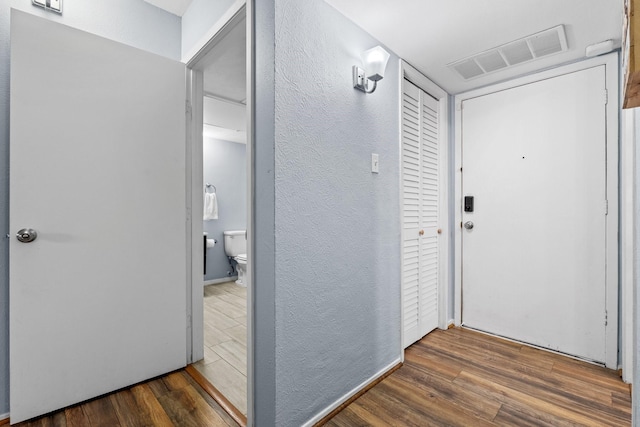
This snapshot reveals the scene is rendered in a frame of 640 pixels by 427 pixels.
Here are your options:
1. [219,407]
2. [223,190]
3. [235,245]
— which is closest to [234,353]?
[219,407]

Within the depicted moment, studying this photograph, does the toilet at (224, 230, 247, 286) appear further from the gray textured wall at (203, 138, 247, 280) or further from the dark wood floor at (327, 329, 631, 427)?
the dark wood floor at (327, 329, 631, 427)

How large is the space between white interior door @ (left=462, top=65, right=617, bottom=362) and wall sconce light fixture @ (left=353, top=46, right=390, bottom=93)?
1.33 metres

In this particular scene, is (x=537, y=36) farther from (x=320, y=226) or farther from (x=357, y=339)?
(x=357, y=339)

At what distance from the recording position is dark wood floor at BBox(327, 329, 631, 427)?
5.01 feet

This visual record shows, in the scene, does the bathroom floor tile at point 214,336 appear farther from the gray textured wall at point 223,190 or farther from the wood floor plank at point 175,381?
the gray textured wall at point 223,190

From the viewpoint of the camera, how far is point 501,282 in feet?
8.05

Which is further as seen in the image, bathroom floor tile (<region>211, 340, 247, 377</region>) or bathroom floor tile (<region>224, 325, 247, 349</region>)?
bathroom floor tile (<region>224, 325, 247, 349</region>)

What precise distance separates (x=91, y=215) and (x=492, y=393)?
7.99 ft

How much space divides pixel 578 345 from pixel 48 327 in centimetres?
323

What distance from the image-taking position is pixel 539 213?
227 centimetres

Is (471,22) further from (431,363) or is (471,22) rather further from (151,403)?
(151,403)

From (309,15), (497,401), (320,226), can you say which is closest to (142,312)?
(320,226)

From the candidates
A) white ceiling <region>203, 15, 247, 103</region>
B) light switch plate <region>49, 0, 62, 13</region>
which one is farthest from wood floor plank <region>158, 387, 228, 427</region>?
light switch plate <region>49, 0, 62, 13</region>

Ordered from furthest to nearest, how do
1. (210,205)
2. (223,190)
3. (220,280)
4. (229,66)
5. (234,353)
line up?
1. (223,190)
2. (220,280)
3. (210,205)
4. (229,66)
5. (234,353)
